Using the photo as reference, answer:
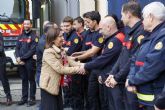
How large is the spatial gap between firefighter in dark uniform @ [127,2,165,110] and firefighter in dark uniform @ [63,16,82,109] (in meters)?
3.08

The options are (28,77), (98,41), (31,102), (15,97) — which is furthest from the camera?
(15,97)

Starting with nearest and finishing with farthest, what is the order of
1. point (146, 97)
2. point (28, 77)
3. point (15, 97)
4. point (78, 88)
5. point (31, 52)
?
point (146, 97) → point (78, 88) → point (31, 52) → point (28, 77) → point (15, 97)

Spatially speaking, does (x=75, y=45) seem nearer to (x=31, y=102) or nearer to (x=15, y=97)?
(x=31, y=102)

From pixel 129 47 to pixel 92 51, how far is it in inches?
69.1

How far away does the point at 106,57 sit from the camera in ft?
19.4

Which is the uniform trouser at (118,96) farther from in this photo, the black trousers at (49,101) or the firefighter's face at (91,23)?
the firefighter's face at (91,23)

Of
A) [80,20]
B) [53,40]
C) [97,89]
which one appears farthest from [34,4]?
Result: [53,40]

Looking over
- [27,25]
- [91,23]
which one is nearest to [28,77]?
[27,25]

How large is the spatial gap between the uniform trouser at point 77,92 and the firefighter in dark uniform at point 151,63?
315 centimetres

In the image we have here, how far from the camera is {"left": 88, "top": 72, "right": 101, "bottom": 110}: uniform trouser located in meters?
7.02

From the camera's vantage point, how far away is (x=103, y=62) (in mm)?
5988

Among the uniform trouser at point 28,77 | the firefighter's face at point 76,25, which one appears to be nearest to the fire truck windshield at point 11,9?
the uniform trouser at point 28,77

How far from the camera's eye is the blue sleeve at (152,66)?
4113 millimetres

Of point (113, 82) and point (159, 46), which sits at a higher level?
point (159, 46)
